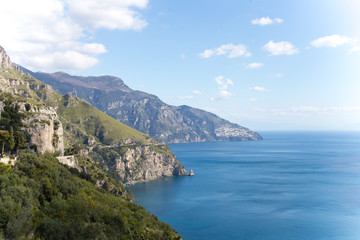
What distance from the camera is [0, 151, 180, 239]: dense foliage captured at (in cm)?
3353

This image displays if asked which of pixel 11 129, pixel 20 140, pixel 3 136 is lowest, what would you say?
pixel 20 140

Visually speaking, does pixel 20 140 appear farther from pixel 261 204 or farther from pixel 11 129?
pixel 261 204

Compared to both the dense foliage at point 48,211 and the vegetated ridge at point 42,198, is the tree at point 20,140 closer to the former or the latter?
the vegetated ridge at point 42,198

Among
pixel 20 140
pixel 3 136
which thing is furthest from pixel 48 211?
pixel 20 140

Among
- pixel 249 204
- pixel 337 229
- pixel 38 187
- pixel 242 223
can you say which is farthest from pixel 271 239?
pixel 38 187

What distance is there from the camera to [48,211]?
38.8 metres

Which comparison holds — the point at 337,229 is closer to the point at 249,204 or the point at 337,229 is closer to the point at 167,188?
the point at 249,204

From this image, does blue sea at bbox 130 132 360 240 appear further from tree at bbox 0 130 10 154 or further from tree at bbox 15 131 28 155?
tree at bbox 0 130 10 154

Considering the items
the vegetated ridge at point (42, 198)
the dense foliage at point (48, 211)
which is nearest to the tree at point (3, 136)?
the vegetated ridge at point (42, 198)

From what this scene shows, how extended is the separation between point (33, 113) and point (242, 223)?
7840 cm

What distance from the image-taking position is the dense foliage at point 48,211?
33531 mm

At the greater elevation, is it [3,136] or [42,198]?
[3,136]

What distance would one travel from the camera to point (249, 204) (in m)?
125

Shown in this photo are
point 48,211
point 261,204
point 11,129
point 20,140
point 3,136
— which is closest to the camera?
point 48,211
